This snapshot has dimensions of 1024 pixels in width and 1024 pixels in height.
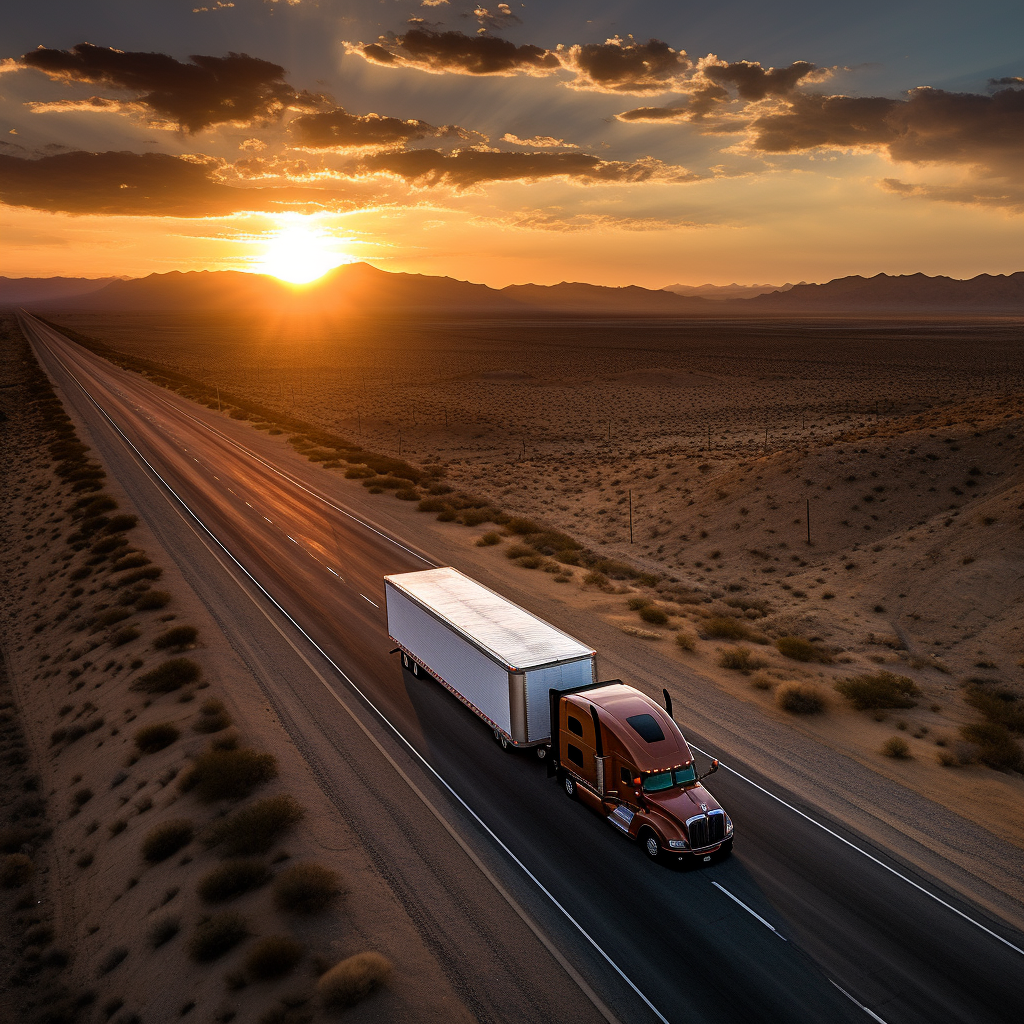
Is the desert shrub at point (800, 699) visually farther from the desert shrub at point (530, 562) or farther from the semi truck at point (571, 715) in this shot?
the desert shrub at point (530, 562)

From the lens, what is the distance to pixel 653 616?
27.2 m

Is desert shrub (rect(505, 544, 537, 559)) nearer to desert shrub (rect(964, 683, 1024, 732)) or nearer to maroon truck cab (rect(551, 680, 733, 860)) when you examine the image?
maroon truck cab (rect(551, 680, 733, 860))

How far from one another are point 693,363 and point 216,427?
93.2 meters

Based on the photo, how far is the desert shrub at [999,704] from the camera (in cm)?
1958

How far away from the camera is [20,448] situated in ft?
214

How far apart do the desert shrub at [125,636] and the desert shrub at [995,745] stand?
27.3 meters

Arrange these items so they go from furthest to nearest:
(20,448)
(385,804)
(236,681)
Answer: (20,448)
(236,681)
(385,804)

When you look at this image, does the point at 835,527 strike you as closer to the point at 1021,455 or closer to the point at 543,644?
the point at 1021,455

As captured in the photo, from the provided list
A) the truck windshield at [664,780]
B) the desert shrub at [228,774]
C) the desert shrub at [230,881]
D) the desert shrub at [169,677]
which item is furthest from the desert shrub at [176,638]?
the truck windshield at [664,780]

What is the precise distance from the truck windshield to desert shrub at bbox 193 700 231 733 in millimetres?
12083

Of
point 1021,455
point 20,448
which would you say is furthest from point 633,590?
point 20,448

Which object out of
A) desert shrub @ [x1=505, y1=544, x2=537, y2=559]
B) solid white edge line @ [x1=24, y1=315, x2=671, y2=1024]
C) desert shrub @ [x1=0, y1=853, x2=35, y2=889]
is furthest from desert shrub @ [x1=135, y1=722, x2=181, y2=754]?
desert shrub @ [x1=505, y1=544, x2=537, y2=559]

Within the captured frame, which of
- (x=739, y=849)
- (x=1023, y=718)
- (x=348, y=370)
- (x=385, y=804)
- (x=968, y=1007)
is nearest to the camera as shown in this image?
(x=968, y=1007)

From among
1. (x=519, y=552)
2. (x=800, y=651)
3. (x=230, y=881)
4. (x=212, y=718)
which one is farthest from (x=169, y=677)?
(x=800, y=651)
